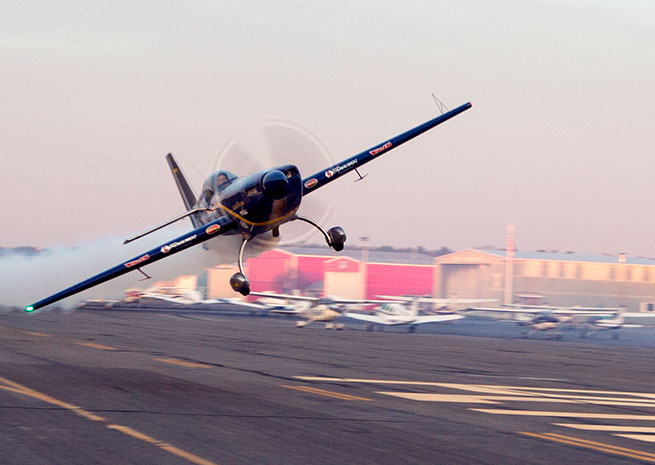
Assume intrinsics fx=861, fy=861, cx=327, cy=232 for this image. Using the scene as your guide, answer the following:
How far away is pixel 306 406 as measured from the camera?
22.7 meters

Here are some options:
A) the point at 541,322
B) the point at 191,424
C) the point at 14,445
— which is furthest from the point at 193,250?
the point at 541,322

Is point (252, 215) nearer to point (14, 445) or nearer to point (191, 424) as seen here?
point (191, 424)

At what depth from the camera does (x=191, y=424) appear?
1836 cm

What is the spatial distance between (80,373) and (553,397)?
52.0 ft

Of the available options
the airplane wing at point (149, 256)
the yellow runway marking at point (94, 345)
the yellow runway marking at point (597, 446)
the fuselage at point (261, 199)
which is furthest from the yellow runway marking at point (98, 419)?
the yellow runway marking at point (94, 345)

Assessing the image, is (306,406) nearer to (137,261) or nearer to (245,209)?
(245,209)

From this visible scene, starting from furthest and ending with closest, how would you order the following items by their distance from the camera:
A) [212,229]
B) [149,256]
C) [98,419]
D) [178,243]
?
1. [178,243]
2. [212,229]
3. [149,256]
4. [98,419]

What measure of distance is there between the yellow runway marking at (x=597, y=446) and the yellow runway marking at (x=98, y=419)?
8.13m

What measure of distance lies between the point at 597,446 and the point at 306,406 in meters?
7.84

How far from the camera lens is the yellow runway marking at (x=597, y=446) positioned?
16.7 metres

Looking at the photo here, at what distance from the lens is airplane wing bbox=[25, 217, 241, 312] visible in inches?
970

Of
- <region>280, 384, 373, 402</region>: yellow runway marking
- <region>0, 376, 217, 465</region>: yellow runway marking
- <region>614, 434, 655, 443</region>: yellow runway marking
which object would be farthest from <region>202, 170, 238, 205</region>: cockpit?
<region>614, 434, 655, 443</region>: yellow runway marking

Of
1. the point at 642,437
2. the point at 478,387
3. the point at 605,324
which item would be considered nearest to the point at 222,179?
the point at 478,387

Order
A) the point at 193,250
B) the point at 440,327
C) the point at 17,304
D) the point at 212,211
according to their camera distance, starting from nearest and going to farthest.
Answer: the point at 212,211, the point at 193,250, the point at 17,304, the point at 440,327
